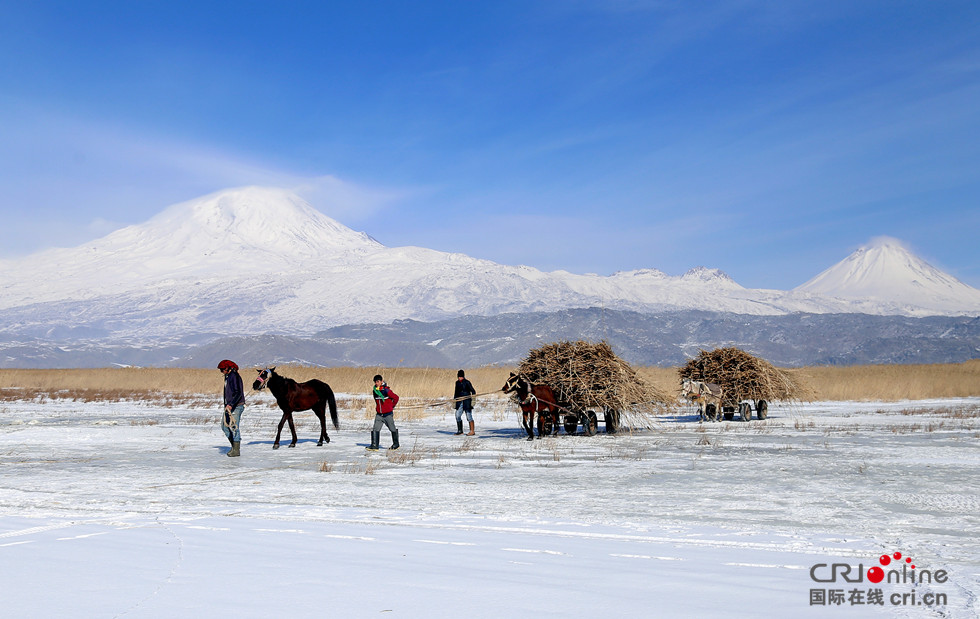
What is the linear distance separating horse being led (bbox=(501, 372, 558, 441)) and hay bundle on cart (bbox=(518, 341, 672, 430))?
0.48 m

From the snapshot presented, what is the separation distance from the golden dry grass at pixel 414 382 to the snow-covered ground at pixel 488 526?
17.2 meters

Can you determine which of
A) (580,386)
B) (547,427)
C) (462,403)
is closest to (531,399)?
(580,386)

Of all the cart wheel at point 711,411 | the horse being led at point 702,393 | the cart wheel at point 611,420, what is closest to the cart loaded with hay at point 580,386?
the cart wheel at point 611,420

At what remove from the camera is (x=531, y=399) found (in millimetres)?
19734

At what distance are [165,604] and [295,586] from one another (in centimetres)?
89

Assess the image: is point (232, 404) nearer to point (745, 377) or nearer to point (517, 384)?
point (517, 384)

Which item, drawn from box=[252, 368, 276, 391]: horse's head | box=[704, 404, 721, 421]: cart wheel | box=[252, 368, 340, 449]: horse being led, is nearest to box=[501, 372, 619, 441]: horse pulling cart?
box=[252, 368, 340, 449]: horse being led

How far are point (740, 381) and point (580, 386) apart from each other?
27.1 ft

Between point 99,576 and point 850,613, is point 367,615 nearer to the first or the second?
point 99,576

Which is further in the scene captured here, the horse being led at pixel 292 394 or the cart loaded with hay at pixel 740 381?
the cart loaded with hay at pixel 740 381

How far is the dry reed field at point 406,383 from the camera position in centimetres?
4031

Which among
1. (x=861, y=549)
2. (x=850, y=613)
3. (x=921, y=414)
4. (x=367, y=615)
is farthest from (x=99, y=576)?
(x=921, y=414)

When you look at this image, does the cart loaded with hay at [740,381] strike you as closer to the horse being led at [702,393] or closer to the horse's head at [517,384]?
the horse being led at [702,393]

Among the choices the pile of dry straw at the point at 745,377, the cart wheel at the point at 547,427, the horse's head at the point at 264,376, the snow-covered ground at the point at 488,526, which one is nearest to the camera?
the snow-covered ground at the point at 488,526
